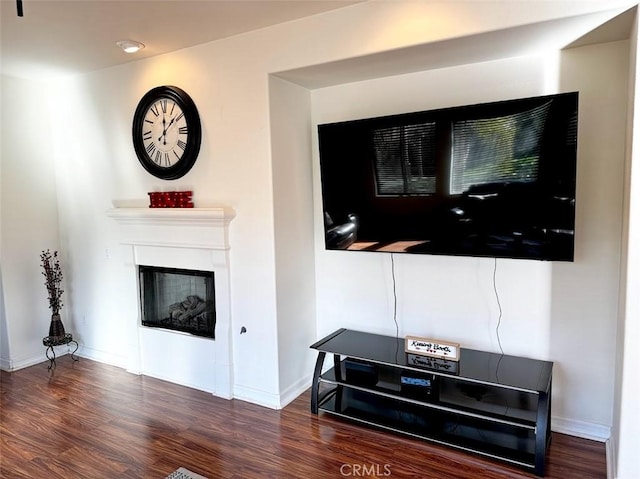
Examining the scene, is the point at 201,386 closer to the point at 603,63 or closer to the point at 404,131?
the point at 404,131

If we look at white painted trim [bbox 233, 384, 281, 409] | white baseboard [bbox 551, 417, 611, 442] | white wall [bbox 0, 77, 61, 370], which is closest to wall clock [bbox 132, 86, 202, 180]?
white wall [bbox 0, 77, 61, 370]

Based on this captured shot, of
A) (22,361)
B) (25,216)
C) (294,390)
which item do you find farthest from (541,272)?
(22,361)

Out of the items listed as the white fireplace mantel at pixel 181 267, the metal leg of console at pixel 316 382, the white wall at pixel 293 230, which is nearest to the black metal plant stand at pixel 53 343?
the white fireplace mantel at pixel 181 267

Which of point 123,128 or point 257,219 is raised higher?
point 123,128

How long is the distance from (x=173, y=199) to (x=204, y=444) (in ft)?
5.67

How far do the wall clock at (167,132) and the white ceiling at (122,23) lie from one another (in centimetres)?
35

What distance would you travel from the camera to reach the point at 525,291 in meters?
2.71

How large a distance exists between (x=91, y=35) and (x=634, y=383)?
3.62m

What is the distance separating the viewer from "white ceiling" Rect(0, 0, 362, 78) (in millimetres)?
2479

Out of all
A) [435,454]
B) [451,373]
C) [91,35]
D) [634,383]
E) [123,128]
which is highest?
[91,35]

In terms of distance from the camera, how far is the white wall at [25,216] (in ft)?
12.6

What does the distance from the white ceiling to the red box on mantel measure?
1.05 meters

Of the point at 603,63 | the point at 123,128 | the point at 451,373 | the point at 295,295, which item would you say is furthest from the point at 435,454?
the point at 123,128

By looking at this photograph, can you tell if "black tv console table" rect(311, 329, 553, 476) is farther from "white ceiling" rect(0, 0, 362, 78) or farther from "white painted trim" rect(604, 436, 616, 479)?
"white ceiling" rect(0, 0, 362, 78)
